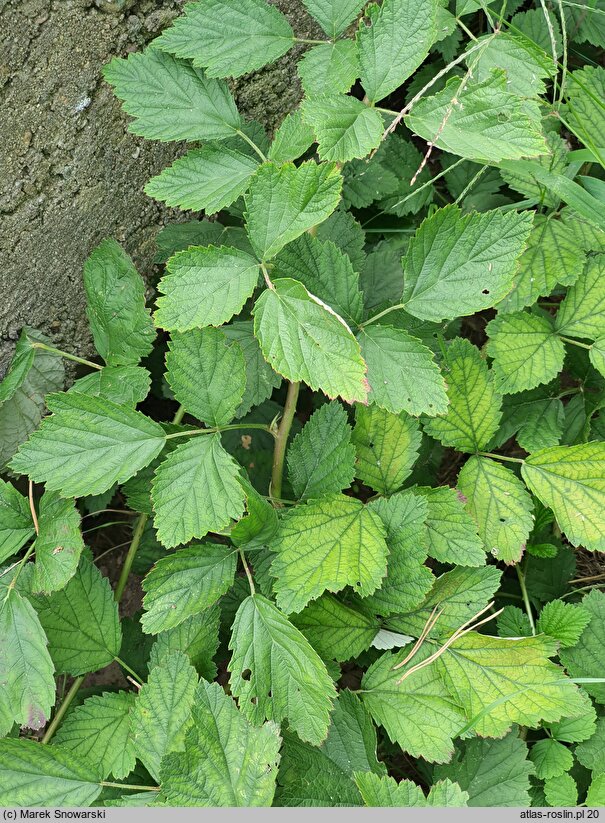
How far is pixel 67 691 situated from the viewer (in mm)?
1817

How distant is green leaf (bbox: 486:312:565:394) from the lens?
170 cm

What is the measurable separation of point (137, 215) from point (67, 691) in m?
1.19

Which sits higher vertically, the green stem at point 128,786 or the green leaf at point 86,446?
the green leaf at point 86,446

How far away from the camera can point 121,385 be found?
1.65 m

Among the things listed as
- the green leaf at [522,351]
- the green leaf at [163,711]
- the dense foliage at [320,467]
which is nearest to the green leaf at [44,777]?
the dense foliage at [320,467]

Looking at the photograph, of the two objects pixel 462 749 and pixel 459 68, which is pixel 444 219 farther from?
pixel 462 749

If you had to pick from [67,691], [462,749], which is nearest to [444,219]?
[462,749]

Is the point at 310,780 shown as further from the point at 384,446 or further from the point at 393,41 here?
the point at 393,41

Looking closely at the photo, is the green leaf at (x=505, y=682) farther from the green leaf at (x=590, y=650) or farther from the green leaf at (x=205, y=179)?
the green leaf at (x=205, y=179)

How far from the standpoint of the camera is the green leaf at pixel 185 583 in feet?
4.96

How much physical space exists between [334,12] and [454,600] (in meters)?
1.30

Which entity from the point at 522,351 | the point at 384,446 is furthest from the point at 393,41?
the point at 384,446

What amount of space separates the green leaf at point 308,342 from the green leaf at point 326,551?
337 mm

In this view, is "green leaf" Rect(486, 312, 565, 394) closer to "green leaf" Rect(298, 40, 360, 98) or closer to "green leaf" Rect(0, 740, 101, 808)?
"green leaf" Rect(298, 40, 360, 98)
